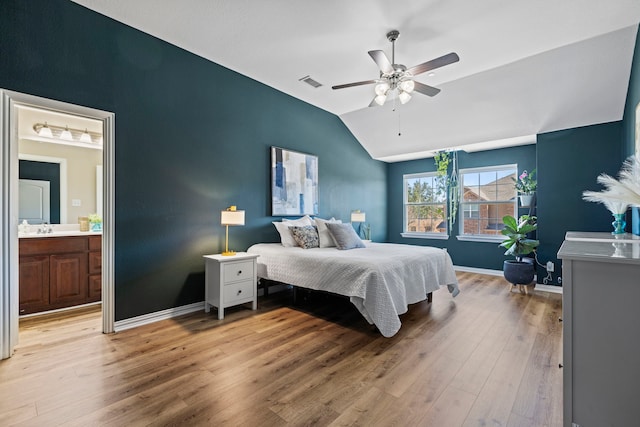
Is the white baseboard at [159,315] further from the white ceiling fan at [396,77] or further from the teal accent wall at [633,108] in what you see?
the white ceiling fan at [396,77]

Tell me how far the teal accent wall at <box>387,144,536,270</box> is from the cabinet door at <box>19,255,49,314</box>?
615 centimetres

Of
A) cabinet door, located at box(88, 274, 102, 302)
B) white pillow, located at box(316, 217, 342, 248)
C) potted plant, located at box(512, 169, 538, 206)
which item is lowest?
cabinet door, located at box(88, 274, 102, 302)

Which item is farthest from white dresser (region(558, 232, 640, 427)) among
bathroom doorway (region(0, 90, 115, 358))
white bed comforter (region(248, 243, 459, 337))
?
bathroom doorway (region(0, 90, 115, 358))

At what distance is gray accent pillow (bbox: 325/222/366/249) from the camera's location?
12.5ft

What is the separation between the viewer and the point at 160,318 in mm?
3156

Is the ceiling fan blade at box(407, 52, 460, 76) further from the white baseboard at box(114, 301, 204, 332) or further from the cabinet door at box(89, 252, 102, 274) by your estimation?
the cabinet door at box(89, 252, 102, 274)

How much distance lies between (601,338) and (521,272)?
11.2 feet

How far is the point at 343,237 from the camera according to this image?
384 cm

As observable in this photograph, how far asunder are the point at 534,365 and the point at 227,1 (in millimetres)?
3904

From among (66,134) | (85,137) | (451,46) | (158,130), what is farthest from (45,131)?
(451,46)

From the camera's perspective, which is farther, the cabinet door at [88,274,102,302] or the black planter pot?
the black planter pot

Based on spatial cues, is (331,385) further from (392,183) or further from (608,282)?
(392,183)

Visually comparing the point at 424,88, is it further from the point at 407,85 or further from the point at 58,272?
the point at 58,272

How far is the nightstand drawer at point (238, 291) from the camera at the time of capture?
3.21m
